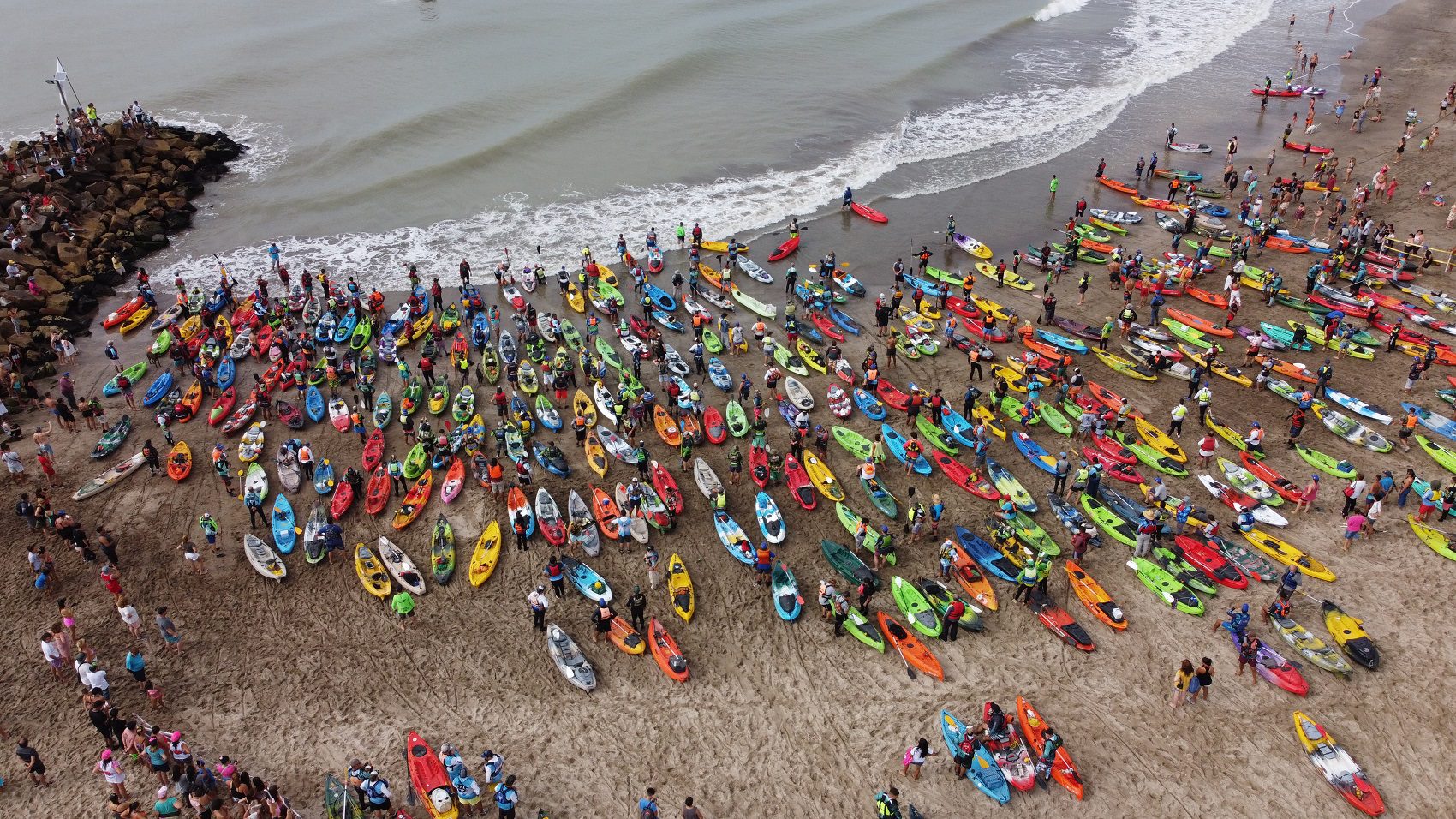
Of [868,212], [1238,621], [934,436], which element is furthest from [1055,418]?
[868,212]

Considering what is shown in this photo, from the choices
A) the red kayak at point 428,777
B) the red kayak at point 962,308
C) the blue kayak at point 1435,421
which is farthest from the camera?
the red kayak at point 962,308

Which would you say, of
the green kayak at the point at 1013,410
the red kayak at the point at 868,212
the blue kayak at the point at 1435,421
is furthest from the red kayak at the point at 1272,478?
the red kayak at the point at 868,212

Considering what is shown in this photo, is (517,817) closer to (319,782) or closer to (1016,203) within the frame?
(319,782)

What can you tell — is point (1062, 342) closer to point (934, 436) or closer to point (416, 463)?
point (934, 436)

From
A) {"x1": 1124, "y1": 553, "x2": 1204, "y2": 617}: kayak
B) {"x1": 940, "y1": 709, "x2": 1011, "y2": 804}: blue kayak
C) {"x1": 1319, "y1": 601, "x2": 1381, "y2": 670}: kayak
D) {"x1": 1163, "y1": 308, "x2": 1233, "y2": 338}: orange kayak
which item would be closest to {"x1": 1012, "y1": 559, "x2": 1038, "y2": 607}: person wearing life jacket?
{"x1": 1124, "y1": 553, "x2": 1204, "y2": 617}: kayak

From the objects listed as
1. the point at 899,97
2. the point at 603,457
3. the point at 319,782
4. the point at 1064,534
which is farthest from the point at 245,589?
the point at 899,97

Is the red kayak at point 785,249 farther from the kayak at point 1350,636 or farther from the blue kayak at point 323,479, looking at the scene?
the kayak at point 1350,636
